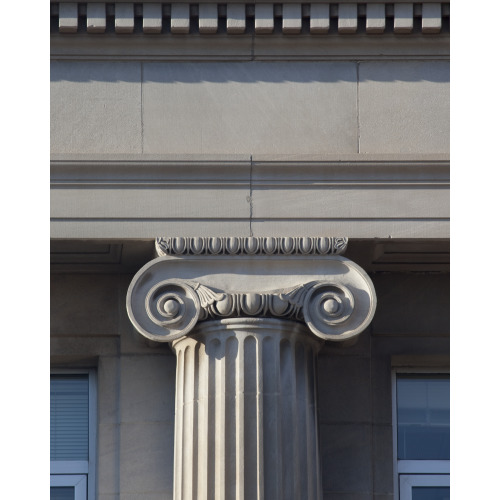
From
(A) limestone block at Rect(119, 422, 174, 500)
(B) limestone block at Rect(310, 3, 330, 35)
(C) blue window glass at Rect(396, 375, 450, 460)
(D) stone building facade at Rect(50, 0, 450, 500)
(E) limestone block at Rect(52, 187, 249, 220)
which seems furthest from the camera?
(C) blue window glass at Rect(396, 375, 450, 460)

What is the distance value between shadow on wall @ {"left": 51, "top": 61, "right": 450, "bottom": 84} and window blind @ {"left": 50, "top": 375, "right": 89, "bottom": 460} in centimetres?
307

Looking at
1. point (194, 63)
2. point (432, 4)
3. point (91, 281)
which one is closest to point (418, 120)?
point (432, 4)

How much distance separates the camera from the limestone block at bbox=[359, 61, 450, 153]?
17484 millimetres

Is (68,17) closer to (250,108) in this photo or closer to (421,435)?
(250,108)

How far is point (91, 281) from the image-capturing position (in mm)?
17984

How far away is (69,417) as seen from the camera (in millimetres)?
17969

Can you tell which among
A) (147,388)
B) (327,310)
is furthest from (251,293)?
(147,388)

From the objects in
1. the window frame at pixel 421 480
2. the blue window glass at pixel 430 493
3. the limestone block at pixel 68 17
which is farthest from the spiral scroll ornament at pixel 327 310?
the limestone block at pixel 68 17

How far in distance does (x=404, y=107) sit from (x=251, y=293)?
251 cm

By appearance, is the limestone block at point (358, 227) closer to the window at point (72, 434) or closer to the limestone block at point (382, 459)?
the window at point (72, 434)

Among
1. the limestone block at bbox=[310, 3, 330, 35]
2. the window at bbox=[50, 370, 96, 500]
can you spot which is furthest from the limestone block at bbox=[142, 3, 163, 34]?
the window at bbox=[50, 370, 96, 500]

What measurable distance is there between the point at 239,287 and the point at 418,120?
2.49m

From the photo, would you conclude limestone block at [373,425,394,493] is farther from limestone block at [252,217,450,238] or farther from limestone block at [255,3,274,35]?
limestone block at [255,3,274,35]

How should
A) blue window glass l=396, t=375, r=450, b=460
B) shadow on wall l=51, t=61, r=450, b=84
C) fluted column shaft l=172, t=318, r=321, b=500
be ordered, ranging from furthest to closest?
blue window glass l=396, t=375, r=450, b=460 → shadow on wall l=51, t=61, r=450, b=84 → fluted column shaft l=172, t=318, r=321, b=500
